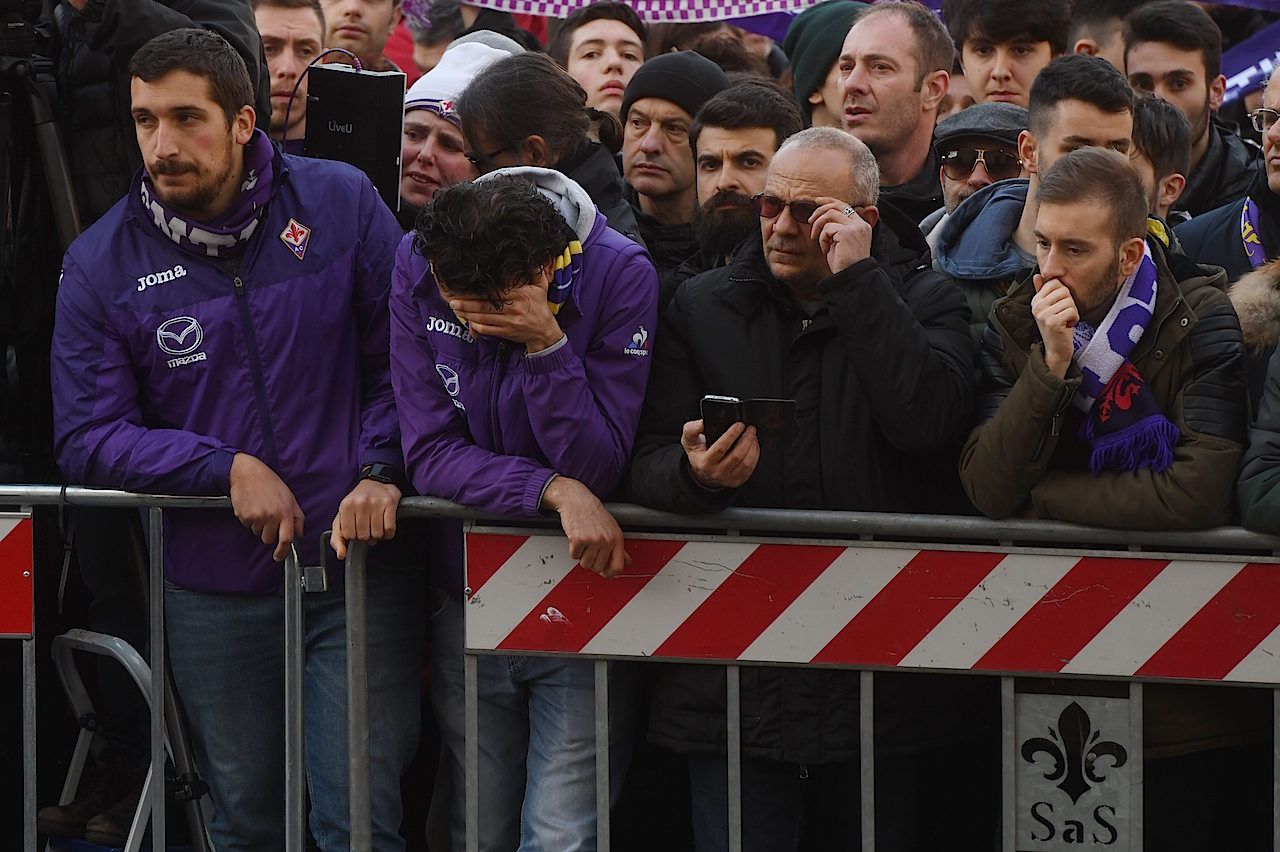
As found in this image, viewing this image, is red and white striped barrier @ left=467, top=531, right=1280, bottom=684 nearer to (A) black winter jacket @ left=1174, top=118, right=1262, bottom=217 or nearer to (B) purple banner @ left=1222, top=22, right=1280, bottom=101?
(A) black winter jacket @ left=1174, top=118, right=1262, bottom=217

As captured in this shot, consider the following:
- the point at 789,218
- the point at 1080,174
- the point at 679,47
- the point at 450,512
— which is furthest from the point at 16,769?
Result: the point at 679,47

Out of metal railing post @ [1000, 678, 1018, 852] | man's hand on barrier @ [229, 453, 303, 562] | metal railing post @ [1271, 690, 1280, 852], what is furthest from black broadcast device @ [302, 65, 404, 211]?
metal railing post @ [1271, 690, 1280, 852]

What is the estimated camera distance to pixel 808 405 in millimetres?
3705

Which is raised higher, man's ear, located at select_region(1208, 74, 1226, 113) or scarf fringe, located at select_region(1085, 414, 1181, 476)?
man's ear, located at select_region(1208, 74, 1226, 113)

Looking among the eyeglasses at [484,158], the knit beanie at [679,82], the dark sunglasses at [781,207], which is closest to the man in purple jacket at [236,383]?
the eyeglasses at [484,158]

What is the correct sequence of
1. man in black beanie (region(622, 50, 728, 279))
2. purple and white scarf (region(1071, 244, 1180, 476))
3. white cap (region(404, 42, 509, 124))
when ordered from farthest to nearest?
1. white cap (region(404, 42, 509, 124))
2. man in black beanie (region(622, 50, 728, 279))
3. purple and white scarf (region(1071, 244, 1180, 476))

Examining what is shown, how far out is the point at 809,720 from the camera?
3613 mm

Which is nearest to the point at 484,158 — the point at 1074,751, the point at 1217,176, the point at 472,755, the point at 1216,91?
the point at 472,755

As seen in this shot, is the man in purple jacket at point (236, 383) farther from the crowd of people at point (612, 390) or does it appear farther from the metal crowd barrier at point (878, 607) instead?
the metal crowd barrier at point (878, 607)

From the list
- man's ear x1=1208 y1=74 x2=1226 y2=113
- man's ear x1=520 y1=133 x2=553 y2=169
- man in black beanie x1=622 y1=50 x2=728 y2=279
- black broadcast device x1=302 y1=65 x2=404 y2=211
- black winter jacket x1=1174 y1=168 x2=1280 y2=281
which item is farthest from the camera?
man's ear x1=1208 y1=74 x2=1226 y2=113

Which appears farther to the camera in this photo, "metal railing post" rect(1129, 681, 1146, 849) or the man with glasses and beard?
the man with glasses and beard

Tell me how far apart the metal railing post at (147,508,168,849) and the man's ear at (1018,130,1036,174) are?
2.40 meters

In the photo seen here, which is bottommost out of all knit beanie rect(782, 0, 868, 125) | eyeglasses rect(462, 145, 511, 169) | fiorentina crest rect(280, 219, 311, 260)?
fiorentina crest rect(280, 219, 311, 260)

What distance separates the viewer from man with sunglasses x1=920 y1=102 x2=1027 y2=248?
4.88m
